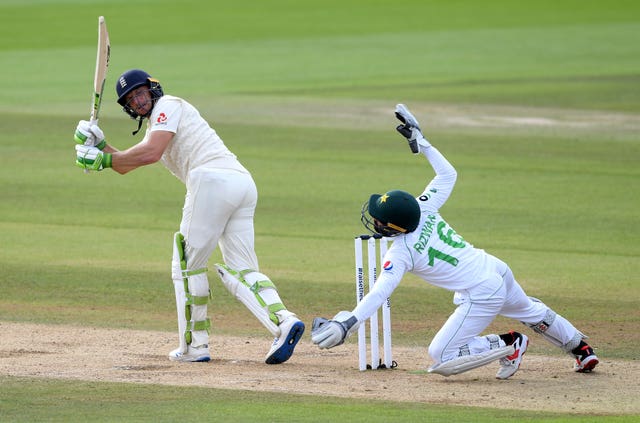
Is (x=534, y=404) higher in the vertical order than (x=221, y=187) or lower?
lower

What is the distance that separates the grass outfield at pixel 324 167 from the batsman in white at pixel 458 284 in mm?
843

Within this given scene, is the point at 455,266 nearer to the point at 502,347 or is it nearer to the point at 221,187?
the point at 502,347

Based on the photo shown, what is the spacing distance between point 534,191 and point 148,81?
28.2 feet

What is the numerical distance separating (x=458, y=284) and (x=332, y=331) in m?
1.17

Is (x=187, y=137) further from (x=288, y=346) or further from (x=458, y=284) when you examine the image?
(x=458, y=284)

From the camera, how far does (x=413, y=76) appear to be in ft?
97.2

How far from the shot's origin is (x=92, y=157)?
8.87m

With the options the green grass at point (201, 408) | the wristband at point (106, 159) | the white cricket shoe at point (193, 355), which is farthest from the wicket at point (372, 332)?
the wristband at point (106, 159)

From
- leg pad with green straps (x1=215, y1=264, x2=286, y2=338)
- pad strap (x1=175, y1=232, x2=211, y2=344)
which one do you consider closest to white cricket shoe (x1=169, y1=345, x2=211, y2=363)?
pad strap (x1=175, y1=232, x2=211, y2=344)

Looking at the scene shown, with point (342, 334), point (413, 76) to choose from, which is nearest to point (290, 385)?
point (342, 334)

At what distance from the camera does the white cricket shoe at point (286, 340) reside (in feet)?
28.4

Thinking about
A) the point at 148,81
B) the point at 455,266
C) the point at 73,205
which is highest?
the point at 148,81

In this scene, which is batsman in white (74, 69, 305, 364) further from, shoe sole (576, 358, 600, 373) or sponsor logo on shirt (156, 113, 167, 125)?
shoe sole (576, 358, 600, 373)

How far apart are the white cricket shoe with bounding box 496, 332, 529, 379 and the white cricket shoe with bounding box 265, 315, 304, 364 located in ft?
4.45
